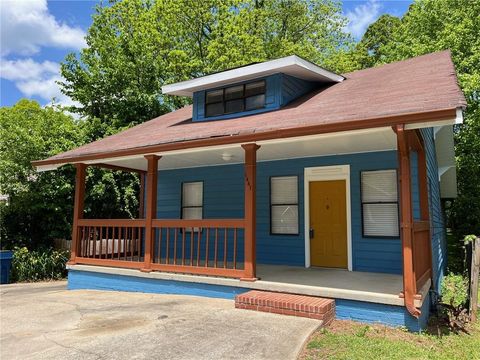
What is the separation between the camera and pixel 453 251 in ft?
56.3

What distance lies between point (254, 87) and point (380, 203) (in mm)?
3884

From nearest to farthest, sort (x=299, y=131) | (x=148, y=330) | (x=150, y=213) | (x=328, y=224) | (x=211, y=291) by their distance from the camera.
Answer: (x=148, y=330)
(x=299, y=131)
(x=211, y=291)
(x=150, y=213)
(x=328, y=224)

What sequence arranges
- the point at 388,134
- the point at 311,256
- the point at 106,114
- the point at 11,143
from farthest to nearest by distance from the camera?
the point at 106,114 → the point at 11,143 → the point at 311,256 → the point at 388,134

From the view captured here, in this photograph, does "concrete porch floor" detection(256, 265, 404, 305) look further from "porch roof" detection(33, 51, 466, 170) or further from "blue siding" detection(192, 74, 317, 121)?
"blue siding" detection(192, 74, 317, 121)

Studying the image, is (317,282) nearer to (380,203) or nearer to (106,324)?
(380,203)

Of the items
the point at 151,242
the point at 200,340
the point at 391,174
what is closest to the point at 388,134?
the point at 391,174

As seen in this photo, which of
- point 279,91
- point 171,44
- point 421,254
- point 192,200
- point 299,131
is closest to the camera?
point 299,131

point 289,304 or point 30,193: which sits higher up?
point 30,193

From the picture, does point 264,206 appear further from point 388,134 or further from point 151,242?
point 388,134

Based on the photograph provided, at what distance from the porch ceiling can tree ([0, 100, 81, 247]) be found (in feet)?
14.5

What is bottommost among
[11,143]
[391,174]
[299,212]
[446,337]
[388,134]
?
[446,337]

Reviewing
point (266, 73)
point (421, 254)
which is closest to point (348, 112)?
point (421, 254)

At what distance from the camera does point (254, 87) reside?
945 centimetres

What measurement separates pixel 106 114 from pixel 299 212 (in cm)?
1120
